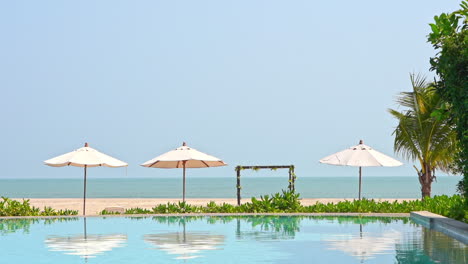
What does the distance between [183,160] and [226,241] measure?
29.3 feet

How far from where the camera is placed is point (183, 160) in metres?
23.2

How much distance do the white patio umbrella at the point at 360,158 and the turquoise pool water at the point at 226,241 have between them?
11.9ft

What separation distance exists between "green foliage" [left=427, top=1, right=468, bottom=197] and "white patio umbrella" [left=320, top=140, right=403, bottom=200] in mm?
10572

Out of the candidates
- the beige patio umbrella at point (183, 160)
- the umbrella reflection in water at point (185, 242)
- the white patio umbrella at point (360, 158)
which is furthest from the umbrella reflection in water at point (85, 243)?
the white patio umbrella at point (360, 158)

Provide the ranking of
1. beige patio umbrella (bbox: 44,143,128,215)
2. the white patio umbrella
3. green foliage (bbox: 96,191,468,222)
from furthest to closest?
1. the white patio umbrella
2. beige patio umbrella (bbox: 44,143,128,215)
3. green foliage (bbox: 96,191,468,222)

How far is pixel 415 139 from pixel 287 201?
18.2 ft

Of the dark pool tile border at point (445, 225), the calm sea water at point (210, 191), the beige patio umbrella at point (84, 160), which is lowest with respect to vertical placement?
the dark pool tile border at point (445, 225)

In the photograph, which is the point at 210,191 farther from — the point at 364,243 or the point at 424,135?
the point at 364,243

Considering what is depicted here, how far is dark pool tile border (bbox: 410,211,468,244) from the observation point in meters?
12.2

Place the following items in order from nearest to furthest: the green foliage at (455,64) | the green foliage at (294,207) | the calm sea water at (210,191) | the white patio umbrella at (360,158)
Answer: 1. the green foliage at (455,64)
2. the green foliage at (294,207)
3. the white patio umbrella at (360,158)
4. the calm sea water at (210,191)

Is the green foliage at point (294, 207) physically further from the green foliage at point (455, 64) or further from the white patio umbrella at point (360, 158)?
the green foliage at point (455, 64)

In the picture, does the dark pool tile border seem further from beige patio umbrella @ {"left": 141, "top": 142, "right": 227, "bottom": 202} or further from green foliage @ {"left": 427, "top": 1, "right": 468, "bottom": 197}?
beige patio umbrella @ {"left": 141, "top": 142, "right": 227, "bottom": 202}

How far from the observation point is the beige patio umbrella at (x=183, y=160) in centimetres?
2288

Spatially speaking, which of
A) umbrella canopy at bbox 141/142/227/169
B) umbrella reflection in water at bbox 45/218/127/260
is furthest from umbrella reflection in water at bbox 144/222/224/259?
umbrella canopy at bbox 141/142/227/169
